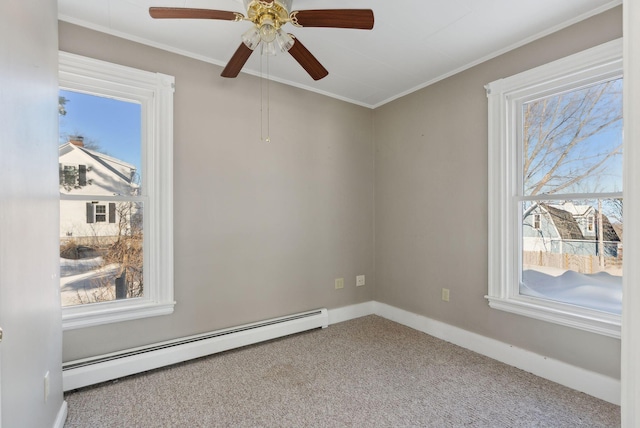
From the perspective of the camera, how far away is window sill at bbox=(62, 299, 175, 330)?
81.0 inches

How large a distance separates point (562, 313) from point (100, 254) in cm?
335

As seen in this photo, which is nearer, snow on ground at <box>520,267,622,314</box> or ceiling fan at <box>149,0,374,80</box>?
ceiling fan at <box>149,0,374,80</box>

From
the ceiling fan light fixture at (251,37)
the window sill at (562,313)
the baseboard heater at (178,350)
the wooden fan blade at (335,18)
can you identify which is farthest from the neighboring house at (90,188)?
the window sill at (562,313)

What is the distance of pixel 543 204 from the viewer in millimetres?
2307

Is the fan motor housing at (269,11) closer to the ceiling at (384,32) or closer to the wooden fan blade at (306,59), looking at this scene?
the wooden fan blade at (306,59)

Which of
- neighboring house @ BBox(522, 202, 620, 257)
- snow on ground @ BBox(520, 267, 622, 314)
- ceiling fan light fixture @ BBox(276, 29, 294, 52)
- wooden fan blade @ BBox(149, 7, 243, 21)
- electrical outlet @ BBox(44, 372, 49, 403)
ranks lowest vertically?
electrical outlet @ BBox(44, 372, 49, 403)

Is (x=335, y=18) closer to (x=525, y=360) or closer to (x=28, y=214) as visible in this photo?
(x=28, y=214)

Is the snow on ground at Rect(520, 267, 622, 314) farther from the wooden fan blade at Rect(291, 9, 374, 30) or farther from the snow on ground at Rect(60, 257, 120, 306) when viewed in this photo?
the snow on ground at Rect(60, 257, 120, 306)

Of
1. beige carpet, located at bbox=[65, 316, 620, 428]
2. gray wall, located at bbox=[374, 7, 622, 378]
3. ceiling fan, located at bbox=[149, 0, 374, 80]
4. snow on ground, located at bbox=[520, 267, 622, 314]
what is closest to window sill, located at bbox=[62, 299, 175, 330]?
beige carpet, located at bbox=[65, 316, 620, 428]

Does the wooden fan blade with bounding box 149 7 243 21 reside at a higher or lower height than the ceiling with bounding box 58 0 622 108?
lower

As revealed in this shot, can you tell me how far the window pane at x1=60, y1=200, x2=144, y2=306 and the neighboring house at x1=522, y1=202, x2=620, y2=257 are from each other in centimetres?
307

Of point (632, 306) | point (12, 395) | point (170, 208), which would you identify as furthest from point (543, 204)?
point (12, 395)

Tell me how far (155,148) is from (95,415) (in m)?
1.79

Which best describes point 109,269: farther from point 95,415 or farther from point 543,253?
point 543,253
